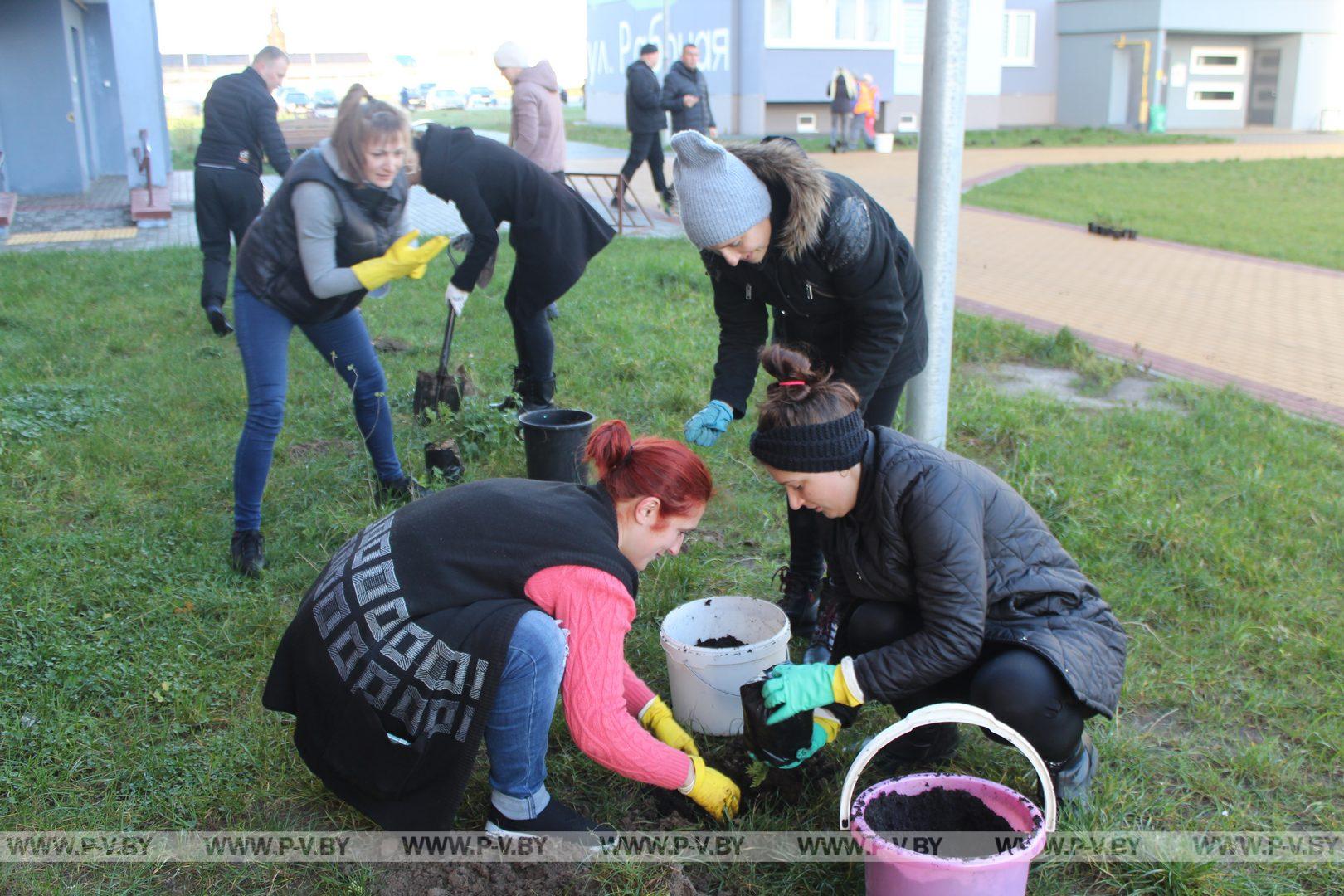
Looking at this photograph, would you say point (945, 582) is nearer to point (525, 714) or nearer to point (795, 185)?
point (525, 714)

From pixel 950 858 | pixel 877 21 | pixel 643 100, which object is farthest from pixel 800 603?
pixel 877 21

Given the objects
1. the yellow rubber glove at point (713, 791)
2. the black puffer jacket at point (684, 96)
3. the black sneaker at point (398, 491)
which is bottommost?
the yellow rubber glove at point (713, 791)

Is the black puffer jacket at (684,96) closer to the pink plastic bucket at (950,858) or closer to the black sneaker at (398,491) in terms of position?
the black sneaker at (398,491)

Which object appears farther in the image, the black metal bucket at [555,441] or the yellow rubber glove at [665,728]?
the black metal bucket at [555,441]

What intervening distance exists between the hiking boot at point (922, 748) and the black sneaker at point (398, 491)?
7.13ft

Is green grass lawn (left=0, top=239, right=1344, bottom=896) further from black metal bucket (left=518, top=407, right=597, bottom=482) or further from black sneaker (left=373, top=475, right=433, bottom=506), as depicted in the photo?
black metal bucket (left=518, top=407, right=597, bottom=482)

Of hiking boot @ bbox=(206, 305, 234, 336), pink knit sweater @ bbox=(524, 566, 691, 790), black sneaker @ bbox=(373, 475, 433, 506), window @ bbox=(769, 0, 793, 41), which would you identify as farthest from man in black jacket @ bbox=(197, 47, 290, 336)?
window @ bbox=(769, 0, 793, 41)

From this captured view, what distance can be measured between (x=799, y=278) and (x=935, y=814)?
1.39 m

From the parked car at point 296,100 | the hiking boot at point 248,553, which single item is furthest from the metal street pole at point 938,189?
the parked car at point 296,100

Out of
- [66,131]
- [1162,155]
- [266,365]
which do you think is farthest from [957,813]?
[1162,155]

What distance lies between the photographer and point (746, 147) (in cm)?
273

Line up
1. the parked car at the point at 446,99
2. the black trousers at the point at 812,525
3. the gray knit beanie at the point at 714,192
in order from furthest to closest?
the parked car at the point at 446,99 < the black trousers at the point at 812,525 < the gray knit beanie at the point at 714,192

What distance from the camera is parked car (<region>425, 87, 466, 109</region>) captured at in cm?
4728

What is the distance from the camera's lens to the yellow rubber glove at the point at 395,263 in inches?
138
